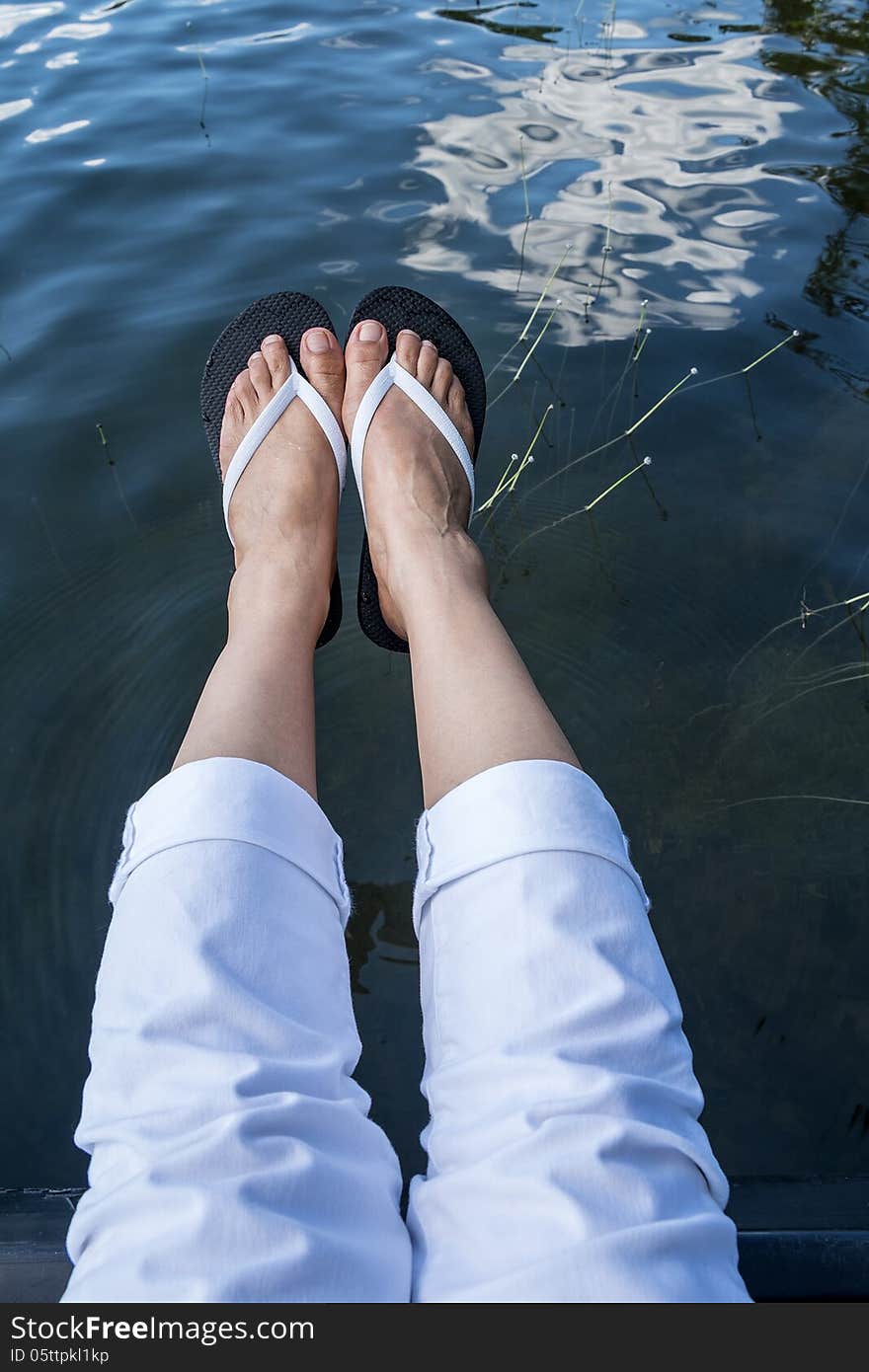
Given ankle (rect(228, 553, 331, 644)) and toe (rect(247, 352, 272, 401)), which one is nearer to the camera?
ankle (rect(228, 553, 331, 644))

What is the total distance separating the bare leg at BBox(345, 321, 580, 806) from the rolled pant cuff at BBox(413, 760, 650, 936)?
4 centimetres

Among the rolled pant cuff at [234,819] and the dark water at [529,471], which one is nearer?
the rolled pant cuff at [234,819]

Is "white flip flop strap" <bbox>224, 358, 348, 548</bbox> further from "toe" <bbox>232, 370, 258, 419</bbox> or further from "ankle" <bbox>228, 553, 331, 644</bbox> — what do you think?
"ankle" <bbox>228, 553, 331, 644</bbox>

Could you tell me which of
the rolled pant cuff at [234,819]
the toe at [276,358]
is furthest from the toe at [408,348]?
the rolled pant cuff at [234,819]

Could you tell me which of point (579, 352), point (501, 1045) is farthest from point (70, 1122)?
point (579, 352)

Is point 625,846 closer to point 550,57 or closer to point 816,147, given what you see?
point 816,147

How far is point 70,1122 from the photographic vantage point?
46.8 inches

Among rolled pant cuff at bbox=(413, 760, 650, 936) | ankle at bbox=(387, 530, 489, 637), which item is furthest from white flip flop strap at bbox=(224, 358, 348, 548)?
rolled pant cuff at bbox=(413, 760, 650, 936)

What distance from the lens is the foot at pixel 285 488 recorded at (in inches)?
58.0

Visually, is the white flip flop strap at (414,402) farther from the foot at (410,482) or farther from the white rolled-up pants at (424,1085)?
the white rolled-up pants at (424,1085)

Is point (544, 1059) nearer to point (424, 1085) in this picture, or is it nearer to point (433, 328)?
point (424, 1085)

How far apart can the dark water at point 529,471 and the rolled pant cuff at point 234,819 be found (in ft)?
1.62

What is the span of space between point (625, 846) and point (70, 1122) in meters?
0.87

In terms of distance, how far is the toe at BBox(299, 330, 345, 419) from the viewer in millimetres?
1942
